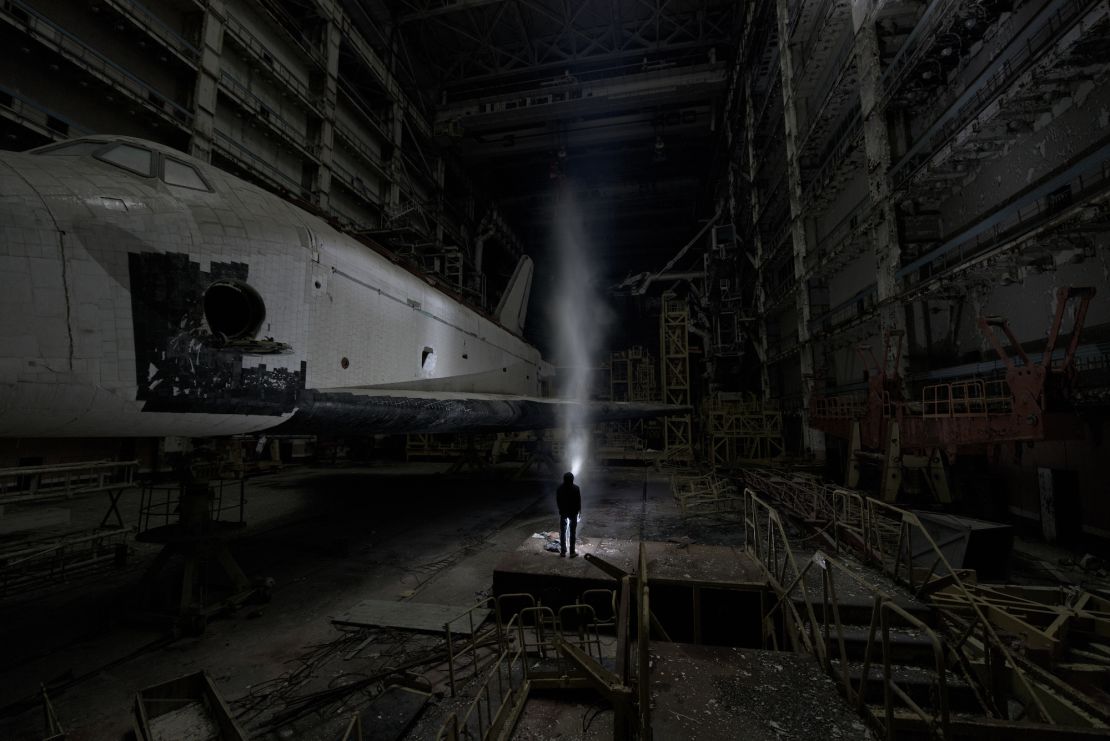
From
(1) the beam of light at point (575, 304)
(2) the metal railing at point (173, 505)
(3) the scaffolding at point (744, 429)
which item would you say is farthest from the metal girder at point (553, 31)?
(2) the metal railing at point (173, 505)

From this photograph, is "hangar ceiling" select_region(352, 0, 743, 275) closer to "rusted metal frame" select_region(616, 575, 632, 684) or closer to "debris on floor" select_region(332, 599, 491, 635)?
"debris on floor" select_region(332, 599, 491, 635)

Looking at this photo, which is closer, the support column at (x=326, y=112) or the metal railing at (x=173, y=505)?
the metal railing at (x=173, y=505)

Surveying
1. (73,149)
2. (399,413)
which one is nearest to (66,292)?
(73,149)

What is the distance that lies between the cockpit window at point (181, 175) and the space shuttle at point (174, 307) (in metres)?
0.01

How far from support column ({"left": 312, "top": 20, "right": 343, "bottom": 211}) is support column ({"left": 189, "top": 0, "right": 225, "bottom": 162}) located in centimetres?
412

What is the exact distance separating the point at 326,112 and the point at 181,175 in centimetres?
1610

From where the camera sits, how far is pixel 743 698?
115 inches

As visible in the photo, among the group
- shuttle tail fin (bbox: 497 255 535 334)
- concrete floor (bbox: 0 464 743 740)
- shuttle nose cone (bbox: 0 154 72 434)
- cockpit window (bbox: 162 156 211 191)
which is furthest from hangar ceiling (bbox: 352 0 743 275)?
shuttle nose cone (bbox: 0 154 72 434)

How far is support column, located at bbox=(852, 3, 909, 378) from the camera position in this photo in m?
10.1

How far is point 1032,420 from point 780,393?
1443 centimetres

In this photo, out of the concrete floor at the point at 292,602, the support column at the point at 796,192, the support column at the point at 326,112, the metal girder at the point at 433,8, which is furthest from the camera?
the metal girder at the point at 433,8

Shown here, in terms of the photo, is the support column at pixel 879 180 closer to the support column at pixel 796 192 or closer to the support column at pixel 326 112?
the support column at pixel 796 192

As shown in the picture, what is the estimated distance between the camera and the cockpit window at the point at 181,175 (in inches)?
159

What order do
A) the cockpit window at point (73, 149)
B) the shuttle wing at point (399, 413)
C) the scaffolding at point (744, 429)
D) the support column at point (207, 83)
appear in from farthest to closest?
the scaffolding at point (744, 429)
the support column at point (207, 83)
the shuttle wing at point (399, 413)
the cockpit window at point (73, 149)
